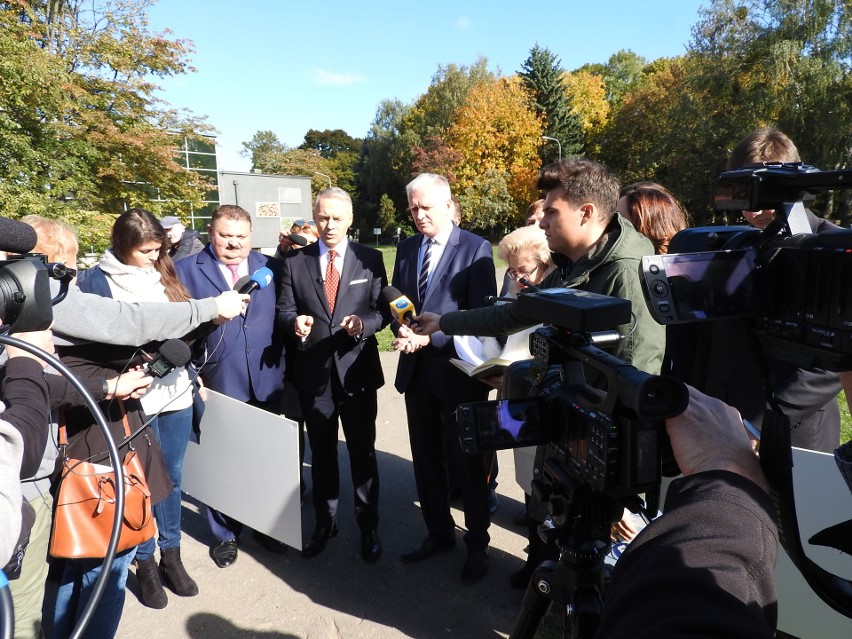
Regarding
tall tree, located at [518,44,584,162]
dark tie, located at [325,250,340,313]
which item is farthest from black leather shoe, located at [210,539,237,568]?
tall tree, located at [518,44,584,162]

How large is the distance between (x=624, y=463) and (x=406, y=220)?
50542 millimetres

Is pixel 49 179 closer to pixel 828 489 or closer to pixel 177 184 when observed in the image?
pixel 177 184

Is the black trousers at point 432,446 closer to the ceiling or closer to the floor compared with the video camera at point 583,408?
closer to the floor

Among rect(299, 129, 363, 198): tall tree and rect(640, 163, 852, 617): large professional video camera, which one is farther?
rect(299, 129, 363, 198): tall tree

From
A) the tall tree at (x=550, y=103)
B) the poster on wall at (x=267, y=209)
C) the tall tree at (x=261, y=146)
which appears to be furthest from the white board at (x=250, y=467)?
the tall tree at (x=261, y=146)

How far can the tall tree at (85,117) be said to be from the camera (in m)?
9.16

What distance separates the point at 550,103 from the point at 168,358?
3908cm

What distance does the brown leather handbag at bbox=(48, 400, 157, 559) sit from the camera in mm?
2348

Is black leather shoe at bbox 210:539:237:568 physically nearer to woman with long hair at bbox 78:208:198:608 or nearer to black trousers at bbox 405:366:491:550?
woman with long hair at bbox 78:208:198:608

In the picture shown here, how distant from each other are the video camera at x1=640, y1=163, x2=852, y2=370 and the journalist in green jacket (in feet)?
2.53

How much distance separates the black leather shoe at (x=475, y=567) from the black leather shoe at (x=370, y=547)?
0.57m

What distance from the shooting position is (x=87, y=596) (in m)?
2.55

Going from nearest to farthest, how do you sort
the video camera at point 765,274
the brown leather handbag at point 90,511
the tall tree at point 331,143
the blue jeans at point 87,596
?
the video camera at point 765,274, the brown leather handbag at point 90,511, the blue jeans at point 87,596, the tall tree at point 331,143

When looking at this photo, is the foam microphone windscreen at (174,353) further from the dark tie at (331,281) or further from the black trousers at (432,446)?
the black trousers at (432,446)
